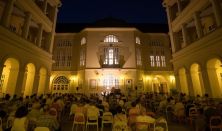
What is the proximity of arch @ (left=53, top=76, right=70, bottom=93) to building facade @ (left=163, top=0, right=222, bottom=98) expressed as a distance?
2075 cm

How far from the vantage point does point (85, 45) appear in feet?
99.0

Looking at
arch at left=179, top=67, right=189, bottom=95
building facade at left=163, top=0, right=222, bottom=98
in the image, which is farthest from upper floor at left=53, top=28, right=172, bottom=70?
arch at left=179, top=67, right=189, bottom=95

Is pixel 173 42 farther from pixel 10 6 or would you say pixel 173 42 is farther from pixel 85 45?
pixel 10 6

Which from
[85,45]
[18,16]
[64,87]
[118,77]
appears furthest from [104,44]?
[18,16]

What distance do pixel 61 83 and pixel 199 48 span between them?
25.0m

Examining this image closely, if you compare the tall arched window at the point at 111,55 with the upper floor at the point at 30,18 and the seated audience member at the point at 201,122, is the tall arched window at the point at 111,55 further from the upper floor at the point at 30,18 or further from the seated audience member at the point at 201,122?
the seated audience member at the point at 201,122

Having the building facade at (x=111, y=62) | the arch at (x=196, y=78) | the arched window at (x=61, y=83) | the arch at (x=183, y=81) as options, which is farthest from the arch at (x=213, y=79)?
the arched window at (x=61, y=83)

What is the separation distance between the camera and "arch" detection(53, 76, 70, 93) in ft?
99.8

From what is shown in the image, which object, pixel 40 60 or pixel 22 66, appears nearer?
pixel 22 66

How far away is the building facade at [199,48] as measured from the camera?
565 inches

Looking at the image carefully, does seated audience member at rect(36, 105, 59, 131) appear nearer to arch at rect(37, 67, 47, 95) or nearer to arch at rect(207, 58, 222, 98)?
arch at rect(207, 58, 222, 98)

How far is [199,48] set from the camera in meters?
16.1

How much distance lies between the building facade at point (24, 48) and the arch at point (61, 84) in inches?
353

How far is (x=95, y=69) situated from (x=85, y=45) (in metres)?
5.45
